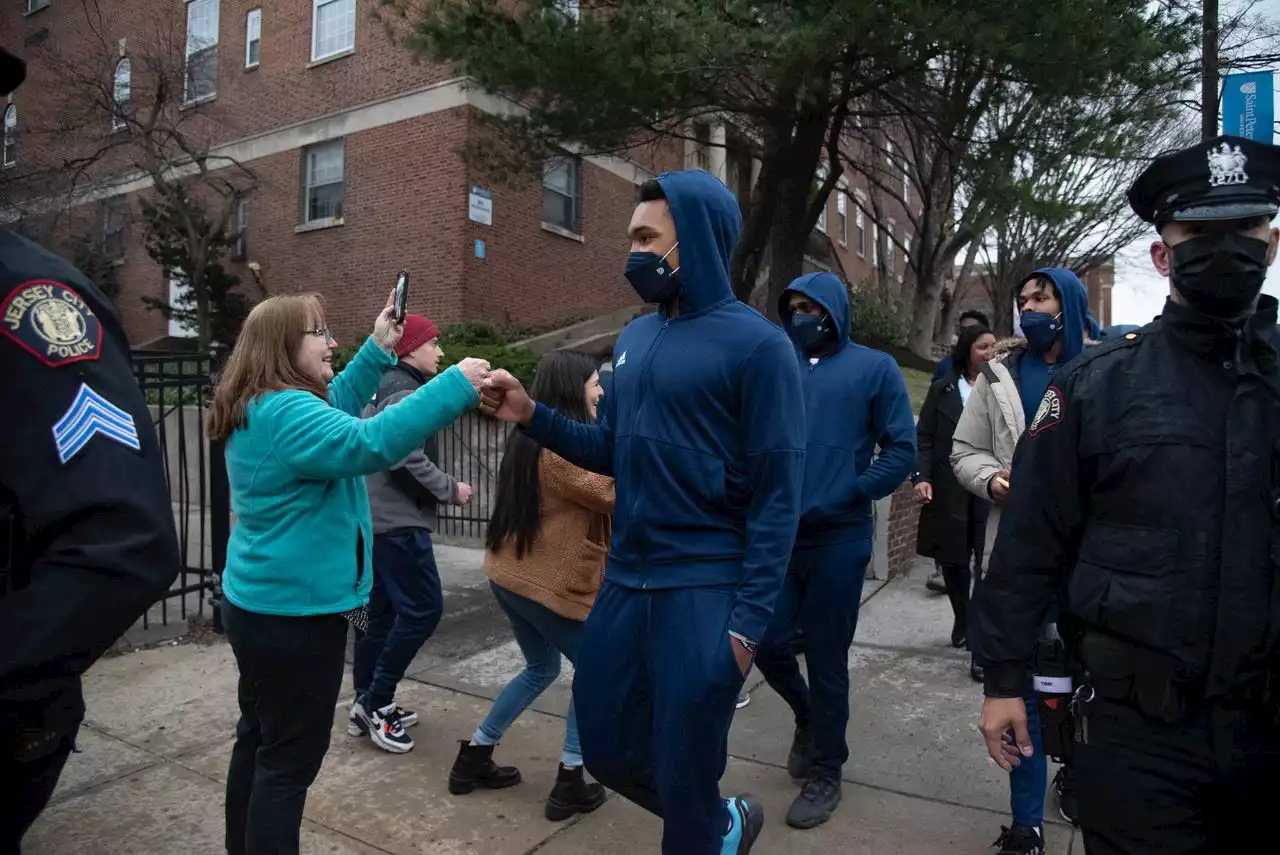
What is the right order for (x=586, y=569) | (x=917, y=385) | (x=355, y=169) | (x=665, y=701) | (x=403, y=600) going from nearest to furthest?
(x=665, y=701) → (x=586, y=569) → (x=403, y=600) → (x=355, y=169) → (x=917, y=385)

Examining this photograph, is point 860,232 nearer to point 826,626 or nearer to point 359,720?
point 826,626

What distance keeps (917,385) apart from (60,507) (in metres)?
16.8

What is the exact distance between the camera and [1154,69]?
9148 mm

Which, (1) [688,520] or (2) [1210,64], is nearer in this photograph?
(1) [688,520]

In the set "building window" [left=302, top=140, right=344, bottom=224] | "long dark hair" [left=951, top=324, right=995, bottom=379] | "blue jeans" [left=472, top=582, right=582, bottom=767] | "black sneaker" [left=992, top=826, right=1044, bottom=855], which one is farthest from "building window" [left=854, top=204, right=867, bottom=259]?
"black sneaker" [left=992, top=826, right=1044, bottom=855]

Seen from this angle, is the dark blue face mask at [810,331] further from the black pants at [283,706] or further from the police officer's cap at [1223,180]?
the black pants at [283,706]

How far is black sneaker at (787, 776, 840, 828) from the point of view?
3.40 metres

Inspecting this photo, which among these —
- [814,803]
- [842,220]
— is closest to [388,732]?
[814,803]

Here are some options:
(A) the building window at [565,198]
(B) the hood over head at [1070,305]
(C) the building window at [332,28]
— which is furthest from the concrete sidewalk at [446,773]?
(C) the building window at [332,28]

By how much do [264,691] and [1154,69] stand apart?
10.1 metres

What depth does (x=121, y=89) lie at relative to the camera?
17750 millimetres

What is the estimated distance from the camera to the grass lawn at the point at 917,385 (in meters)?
14.8

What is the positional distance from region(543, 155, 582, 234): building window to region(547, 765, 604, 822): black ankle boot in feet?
48.1

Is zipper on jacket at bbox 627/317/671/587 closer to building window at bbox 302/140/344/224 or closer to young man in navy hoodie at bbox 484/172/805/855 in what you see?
young man in navy hoodie at bbox 484/172/805/855
